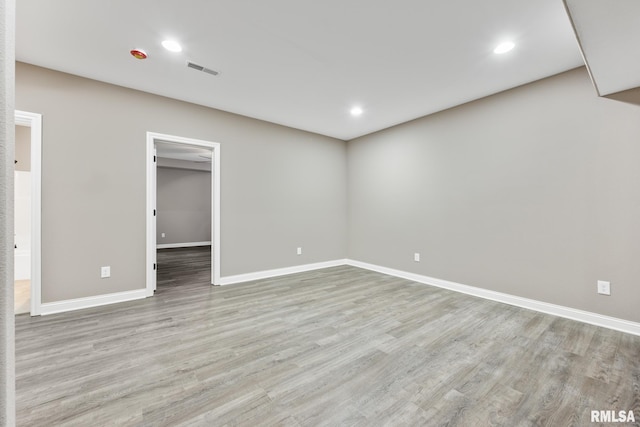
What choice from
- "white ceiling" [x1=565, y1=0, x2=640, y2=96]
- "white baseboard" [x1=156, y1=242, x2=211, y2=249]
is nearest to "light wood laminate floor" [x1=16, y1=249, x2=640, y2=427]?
"white ceiling" [x1=565, y1=0, x2=640, y2=96]

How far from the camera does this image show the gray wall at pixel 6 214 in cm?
59

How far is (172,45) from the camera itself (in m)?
2.40

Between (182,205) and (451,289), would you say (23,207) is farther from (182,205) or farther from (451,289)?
(451,289)

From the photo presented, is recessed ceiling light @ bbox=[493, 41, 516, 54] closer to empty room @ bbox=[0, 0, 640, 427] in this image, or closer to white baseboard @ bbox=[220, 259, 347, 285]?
empty room @ bbox=[0, 0, 640, 427]

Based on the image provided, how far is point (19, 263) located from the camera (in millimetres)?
4023

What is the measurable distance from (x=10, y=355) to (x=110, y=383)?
1.49 meters

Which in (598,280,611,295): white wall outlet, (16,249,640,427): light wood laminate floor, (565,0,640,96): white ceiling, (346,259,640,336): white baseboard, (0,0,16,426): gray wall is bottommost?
(16,249,640,427): light wood laminate floor

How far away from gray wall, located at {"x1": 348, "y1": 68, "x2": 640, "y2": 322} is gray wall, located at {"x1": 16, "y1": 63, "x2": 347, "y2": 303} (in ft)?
7.57

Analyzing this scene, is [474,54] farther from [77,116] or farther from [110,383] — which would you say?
[77,116]

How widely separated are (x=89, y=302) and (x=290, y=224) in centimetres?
287

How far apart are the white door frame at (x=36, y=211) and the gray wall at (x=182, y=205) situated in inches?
209

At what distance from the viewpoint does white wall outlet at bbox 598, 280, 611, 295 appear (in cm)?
254

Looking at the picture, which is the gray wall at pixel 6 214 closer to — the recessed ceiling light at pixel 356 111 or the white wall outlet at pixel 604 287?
the recessed ceiling light at pixel 356 111

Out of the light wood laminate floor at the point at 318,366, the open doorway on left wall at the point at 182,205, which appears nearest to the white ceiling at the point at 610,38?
the light wood laminate floor at the point at 318,366
